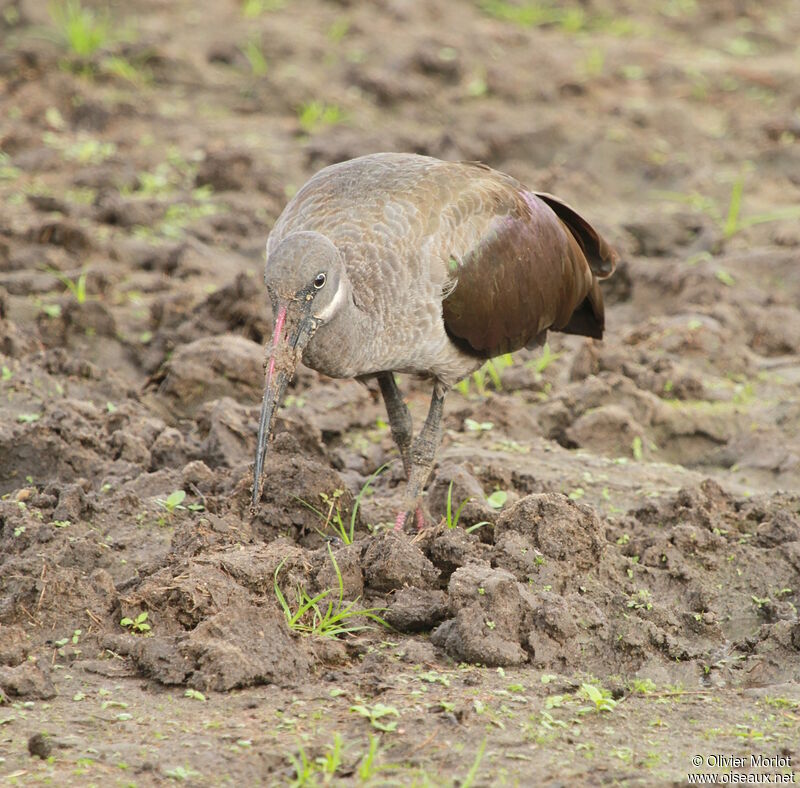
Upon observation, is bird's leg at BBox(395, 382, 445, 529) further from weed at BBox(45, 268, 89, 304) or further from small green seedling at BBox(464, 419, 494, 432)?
weed at BBox(45, 268, 89, 304)

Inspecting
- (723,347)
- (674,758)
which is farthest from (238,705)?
(723,347)

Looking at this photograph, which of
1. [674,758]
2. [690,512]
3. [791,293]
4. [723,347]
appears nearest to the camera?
[674,758]

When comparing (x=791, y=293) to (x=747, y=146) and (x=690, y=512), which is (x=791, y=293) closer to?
(x=747, y=146)

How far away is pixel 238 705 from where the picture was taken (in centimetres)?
407

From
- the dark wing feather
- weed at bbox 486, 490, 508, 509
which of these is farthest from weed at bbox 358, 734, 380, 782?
the dark wing feather

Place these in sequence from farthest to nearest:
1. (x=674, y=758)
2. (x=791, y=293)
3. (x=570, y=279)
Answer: (x=791, y=293) < (x=570, y=279) < (x=674, y=758)

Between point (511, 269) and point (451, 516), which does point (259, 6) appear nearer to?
point (511, 269)

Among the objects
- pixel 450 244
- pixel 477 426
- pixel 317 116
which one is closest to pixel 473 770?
pixel 450 244

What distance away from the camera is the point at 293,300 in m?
4.84

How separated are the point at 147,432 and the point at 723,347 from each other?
3.67 metres

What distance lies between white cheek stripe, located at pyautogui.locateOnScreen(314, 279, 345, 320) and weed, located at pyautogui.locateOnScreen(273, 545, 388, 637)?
92cm

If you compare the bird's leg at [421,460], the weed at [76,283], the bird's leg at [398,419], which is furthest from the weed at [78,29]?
the bird's leg at [421,460]

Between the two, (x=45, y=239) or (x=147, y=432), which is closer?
(x=147, y=432)

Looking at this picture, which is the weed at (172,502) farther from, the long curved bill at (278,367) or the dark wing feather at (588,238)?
the dark wing feather at (588,238)
